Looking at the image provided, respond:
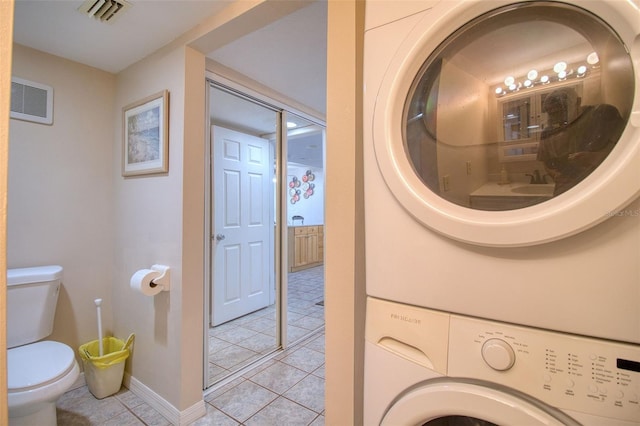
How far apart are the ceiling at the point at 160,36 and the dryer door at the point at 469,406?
1.53 m

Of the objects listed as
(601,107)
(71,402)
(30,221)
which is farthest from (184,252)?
(601,107)

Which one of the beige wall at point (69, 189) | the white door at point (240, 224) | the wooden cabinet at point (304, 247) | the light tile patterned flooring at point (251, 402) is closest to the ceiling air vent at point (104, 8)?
the beige wall at point (69, 189)

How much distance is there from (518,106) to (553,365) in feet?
1.73

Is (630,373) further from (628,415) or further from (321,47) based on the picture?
(321,47)

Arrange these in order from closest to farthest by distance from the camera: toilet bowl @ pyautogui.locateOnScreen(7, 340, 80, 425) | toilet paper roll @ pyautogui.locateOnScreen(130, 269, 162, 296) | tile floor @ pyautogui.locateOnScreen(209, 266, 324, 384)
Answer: toilet bowl @ pyautogui.locateOnScreen(7, 340, 80, 425)
toilet paper roll @ pyautogui.locateOnScreen(130, 269, 162, 296)
tile floor @ pyautogui.locateOnScreen(209, 266, 324, 384)

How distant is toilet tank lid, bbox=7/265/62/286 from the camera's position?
1.52 metres

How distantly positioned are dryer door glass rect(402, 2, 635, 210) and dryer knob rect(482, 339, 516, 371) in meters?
0.29

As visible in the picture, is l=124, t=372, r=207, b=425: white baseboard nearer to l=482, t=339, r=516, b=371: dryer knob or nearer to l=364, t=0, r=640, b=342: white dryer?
l=364, t=0, r=640, b=342: white dryer

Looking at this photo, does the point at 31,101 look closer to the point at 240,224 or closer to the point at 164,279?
the point at 164,279

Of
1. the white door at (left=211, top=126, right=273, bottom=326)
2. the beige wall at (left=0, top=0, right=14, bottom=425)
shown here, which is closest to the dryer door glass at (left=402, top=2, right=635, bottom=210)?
the beige wall at (left=0, top=0, right=14, bottom=425)

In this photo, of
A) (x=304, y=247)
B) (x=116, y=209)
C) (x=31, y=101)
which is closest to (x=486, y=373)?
(x=116, y=209)

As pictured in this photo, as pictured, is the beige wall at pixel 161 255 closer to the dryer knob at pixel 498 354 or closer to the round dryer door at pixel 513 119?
the round dryer door at pixel 513 119

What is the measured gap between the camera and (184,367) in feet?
5.02

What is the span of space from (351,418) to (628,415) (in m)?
0.67
